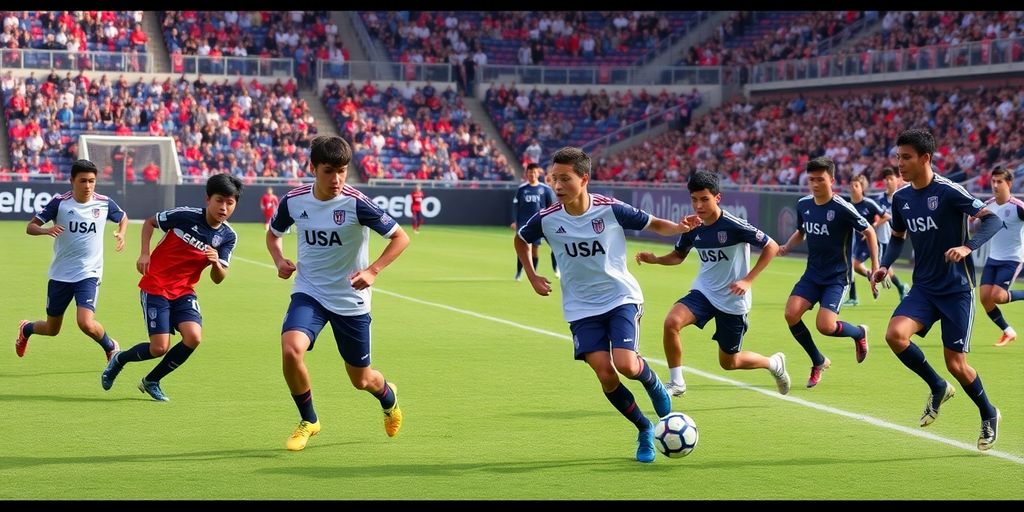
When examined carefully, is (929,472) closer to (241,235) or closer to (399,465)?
(399,465)

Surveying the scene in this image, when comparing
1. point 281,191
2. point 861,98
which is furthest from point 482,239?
point 861,98

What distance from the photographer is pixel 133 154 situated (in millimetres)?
43062

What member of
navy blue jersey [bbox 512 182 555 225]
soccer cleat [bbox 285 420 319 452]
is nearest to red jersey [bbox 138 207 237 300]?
soccer cleat [bbox 285 420 319 452]

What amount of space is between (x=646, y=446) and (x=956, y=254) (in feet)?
7.78

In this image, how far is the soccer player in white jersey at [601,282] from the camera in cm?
834

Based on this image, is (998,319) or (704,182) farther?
(998,319)

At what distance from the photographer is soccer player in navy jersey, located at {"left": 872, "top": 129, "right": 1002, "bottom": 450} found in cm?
887

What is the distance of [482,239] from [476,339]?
2130 cm

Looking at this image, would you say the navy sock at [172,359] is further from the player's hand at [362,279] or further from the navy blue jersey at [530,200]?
the navy blue jersey at [530,200]

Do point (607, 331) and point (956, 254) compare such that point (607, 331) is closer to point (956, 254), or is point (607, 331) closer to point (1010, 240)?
point (956, 254)

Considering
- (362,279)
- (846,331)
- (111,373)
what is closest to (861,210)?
(846,331)

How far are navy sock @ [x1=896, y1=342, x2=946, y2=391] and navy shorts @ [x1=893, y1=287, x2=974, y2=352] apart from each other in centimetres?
16

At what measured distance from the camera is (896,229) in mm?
9477

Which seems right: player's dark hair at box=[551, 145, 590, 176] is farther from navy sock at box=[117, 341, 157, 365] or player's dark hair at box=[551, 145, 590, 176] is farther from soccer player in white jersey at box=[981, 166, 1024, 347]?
soccer player in white jersey at box=[981, 166, 1024, 347]
